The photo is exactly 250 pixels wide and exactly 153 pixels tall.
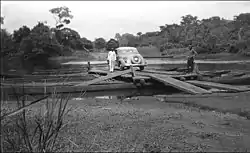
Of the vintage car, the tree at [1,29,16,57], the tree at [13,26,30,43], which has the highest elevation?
the tree at [13,26,30,43]

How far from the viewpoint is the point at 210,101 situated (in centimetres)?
945

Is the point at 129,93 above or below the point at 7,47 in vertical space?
below

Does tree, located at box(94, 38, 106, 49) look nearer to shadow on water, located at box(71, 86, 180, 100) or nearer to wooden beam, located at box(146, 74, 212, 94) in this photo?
shadow on water, located at box(71, 86, 180, 100)

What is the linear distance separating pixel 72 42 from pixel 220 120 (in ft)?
184

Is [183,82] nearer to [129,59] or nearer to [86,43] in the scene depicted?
[129,59]

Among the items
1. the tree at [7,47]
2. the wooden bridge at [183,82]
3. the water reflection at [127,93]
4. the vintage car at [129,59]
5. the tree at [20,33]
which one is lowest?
the water reflection at [127,93]

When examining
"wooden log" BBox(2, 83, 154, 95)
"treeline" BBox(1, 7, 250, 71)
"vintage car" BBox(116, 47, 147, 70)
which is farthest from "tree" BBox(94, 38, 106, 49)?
"wooden log" BBox(2, 83, 154, 95)

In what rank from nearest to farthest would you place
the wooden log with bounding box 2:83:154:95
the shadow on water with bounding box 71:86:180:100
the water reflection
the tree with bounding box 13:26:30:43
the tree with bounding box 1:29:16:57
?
the wooden log with bounding box 2:83:154:95 < the water reflection < the shadow on water with bounding box 71:86:180:100 < the tree with bounding box 1:29:16:57 < the tree with bounding box 13:26:30:43

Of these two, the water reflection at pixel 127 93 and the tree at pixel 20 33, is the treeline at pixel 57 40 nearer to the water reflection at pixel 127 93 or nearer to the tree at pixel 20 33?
the tree at pixel 20 33

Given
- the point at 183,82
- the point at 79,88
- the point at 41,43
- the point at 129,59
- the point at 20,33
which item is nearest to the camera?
the point at 79,88

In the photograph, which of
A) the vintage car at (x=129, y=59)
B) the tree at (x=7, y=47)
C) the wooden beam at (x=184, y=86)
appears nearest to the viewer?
the wooden beam at (x=184, y=86)

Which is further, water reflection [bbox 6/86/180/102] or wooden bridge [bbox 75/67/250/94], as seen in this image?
water reflection [bbox 6/86/180/102]

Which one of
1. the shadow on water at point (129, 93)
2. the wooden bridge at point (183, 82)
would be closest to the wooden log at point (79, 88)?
the shadow on water at point (129, 93)

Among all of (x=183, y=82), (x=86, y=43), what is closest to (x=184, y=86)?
(x=183, y=82)
